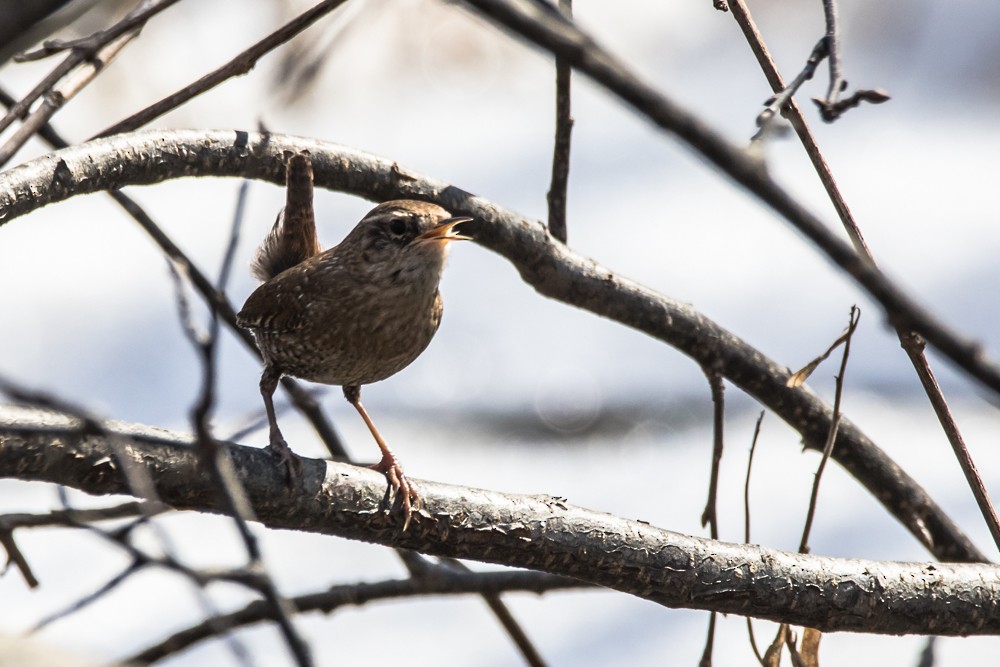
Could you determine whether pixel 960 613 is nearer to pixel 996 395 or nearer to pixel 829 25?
pixel 829 25

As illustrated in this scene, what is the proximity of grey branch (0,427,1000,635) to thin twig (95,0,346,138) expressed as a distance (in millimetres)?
789

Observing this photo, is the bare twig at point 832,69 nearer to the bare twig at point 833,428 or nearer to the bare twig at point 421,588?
the bare twig at point 833,428

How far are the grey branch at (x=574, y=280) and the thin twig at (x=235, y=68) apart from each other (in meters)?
0.05

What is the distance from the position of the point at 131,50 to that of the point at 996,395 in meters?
6.02

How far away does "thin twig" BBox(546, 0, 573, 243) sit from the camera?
267 cm

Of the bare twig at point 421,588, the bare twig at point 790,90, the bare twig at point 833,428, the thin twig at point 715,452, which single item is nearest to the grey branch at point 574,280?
the thin twig at point 715,452

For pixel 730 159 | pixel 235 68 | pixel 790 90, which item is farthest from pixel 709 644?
pixel 730 159

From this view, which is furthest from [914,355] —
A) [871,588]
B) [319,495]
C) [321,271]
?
[321,271]

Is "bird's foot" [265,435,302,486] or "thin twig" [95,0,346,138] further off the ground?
"thin twig" [95,0,346,138]

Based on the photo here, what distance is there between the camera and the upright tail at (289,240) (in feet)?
10.3

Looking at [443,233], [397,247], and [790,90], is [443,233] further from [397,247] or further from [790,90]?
[790,90]

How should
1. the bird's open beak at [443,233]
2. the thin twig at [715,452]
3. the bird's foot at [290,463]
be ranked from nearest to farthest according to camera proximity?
the bird's foot at [290,463] → the thin twig at [715,452] → the bird's open beak at [443,233]

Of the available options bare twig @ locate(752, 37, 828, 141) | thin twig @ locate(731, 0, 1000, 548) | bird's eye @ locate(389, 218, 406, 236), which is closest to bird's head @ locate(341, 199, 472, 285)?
bird's eye @ locate(389, 218, 406, 236)

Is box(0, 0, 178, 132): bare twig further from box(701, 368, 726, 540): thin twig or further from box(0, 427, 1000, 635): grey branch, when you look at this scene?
box(701, 368, 726, 540): thin twig
